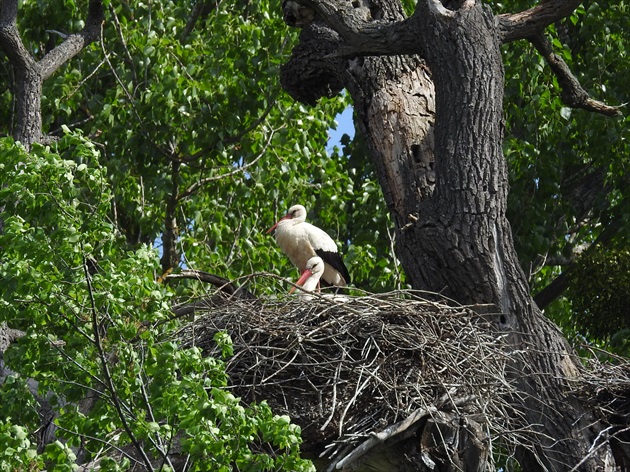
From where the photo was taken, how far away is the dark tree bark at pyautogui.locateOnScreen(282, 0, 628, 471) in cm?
812

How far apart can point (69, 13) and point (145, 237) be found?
2.48 metres

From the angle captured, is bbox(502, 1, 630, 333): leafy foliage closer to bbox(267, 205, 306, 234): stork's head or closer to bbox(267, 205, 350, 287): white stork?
bbox(267, 205, 306, 234): stork's head

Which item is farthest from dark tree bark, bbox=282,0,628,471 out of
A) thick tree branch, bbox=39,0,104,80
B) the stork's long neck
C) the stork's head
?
thick tree branch, bbox=39,0,104,80

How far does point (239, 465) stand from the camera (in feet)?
20.1

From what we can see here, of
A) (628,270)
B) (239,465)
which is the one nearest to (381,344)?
(239,465)

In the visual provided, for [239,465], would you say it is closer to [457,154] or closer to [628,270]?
[457,154]

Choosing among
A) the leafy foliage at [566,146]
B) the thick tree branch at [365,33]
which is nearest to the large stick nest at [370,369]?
the thick tree branch at [365,33]

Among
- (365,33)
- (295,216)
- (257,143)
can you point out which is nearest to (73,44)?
(295,216)

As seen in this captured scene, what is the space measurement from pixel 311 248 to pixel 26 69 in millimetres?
2650

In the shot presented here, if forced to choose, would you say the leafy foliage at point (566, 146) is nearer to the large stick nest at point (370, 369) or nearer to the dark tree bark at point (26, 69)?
the dark tree bark at point (26, 69)

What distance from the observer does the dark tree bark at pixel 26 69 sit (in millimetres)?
10817

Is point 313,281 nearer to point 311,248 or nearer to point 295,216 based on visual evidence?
point 311,248

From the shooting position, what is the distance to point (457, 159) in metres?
8.44

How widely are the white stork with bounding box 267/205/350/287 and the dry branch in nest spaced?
320 centimetres
